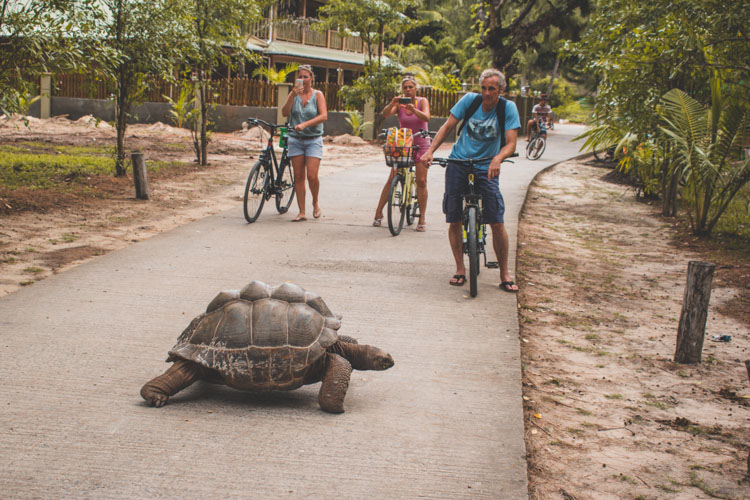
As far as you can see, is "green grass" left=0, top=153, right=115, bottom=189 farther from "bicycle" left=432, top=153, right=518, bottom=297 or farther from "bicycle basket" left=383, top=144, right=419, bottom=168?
"bicycle" left=432, top=153, right=518, bottom=297

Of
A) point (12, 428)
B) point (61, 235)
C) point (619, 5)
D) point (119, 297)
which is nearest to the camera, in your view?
point (12, 428)

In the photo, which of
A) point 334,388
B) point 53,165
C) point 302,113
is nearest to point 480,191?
point 334,388

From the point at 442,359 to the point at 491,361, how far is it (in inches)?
13.0

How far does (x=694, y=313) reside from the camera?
5.21 m

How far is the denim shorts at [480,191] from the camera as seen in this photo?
6.50 metres

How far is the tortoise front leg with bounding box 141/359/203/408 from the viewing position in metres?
3.81

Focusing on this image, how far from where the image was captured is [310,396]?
13.5ft

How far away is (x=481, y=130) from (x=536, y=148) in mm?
16660

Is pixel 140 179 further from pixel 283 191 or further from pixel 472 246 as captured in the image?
pixel 472 246

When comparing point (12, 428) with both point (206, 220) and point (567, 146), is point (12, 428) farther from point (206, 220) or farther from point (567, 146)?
point (567, 146)

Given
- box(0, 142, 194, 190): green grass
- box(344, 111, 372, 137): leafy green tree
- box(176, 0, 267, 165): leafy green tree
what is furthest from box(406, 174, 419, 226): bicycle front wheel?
box(344, 111, 372, 137): leafy green tree

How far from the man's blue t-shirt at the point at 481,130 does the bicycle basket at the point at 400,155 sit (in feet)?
7.65

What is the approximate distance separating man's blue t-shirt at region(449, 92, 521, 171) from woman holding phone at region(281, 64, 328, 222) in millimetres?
2915

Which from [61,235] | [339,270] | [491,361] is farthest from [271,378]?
[61,235]
